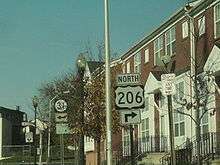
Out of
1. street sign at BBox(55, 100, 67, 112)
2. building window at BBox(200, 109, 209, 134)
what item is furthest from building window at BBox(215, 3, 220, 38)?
street sign at BBox(55, 100, 67, 112)

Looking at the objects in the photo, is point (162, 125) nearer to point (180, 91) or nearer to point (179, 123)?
point (179, 123)

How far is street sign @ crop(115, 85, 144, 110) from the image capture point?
15359 millimetres

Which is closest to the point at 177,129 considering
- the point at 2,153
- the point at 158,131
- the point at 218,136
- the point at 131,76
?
the point at 158,131

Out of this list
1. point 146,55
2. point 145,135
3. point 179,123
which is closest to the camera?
point 179,123

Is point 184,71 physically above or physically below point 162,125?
above

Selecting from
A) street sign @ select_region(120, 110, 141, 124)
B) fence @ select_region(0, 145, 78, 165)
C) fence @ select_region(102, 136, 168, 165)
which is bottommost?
fence @ select_region(0, 145, 78, 165)

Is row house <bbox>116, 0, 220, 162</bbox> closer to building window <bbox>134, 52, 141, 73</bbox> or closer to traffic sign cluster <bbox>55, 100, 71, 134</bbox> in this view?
building window <bbox>134, 52, 141, 73</bbox>

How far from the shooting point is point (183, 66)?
33.0 m

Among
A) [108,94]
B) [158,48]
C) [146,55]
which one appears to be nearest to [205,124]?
[158,48]

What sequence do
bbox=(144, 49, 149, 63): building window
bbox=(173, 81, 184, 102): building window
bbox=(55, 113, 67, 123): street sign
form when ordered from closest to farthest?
bbox=(55, 113, 67, 123): street sign, bbox=(173, 81, 184, 102): building window, bbox=(144, 49, 149, 63): building window

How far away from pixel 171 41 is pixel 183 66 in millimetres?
3399

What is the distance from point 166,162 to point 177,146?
262 cm

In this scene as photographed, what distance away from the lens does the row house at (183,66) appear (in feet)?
92.8

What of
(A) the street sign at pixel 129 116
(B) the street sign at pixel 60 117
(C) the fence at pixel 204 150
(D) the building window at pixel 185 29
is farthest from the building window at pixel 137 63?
(A) the street sign at pixel 129 116
